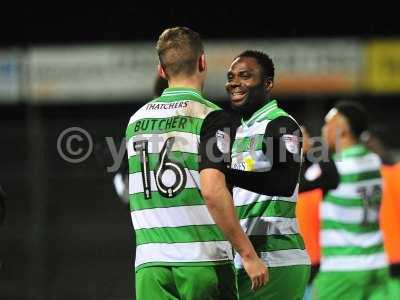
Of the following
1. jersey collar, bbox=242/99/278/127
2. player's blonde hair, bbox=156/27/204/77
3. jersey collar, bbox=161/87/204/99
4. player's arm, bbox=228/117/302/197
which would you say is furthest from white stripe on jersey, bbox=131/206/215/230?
jersey collar, bbox=242/99/278/127

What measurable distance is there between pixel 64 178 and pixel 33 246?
138cm

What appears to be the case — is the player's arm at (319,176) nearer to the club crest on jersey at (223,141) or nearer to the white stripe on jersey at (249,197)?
the white stripe on jersey at (249,197)

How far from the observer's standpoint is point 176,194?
16.9 feet

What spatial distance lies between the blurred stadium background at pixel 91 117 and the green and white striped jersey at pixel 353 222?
7.30 metres

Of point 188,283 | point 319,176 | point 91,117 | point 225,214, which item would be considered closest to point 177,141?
point 225,214

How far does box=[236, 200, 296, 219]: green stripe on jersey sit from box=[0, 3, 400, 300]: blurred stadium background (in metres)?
9.23

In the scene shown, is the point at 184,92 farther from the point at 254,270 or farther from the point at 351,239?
the point at 351,239

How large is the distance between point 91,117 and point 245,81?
1167 centimetres

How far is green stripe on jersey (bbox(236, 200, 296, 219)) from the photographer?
5.81 m

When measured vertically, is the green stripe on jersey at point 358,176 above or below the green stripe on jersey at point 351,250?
above

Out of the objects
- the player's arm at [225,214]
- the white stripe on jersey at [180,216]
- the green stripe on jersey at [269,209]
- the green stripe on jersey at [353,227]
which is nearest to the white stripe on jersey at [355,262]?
the green stripe on jersey at [353,227]

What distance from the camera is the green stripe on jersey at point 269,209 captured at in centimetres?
581

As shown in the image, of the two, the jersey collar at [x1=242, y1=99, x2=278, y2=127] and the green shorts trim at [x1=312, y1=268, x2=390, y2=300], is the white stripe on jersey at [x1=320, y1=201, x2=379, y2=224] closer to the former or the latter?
the green shorts trim at [x1=312, y1=268, x2=390, y2=300]

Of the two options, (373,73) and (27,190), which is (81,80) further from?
(373,73)
